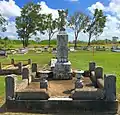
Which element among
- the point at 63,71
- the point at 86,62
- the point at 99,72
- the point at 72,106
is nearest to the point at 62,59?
the point at 63,71

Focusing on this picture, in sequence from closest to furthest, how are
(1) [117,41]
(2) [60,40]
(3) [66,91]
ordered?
(3) [66,91]
(2) [60,40]
(1) [117,41]

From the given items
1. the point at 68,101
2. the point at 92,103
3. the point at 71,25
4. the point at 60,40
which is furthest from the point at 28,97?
the point at 71,25

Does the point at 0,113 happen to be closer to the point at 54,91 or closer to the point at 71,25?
the point at 54,91

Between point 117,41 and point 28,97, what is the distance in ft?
432

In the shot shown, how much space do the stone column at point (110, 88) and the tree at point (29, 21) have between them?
8314cm

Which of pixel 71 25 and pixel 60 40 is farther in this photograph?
pixel 71 25

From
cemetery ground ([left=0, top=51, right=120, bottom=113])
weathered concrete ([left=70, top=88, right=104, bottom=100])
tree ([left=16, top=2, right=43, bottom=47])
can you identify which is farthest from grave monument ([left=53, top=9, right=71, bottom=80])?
tree ([left=16, top=2, right=43, bottom=47])

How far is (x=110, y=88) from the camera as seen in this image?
13.1 m

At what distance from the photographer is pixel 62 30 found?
67.7 ft

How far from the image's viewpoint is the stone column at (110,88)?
13094mm

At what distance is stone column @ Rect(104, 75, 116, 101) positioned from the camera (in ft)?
43.0

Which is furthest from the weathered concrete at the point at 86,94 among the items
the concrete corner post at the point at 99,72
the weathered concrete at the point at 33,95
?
the concrete corner post at the point at 99,72

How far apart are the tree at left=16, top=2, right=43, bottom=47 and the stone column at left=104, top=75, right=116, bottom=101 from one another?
83136mm

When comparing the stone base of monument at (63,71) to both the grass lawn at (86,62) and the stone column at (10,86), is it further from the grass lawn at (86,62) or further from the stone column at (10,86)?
the stone column at (10,86)
